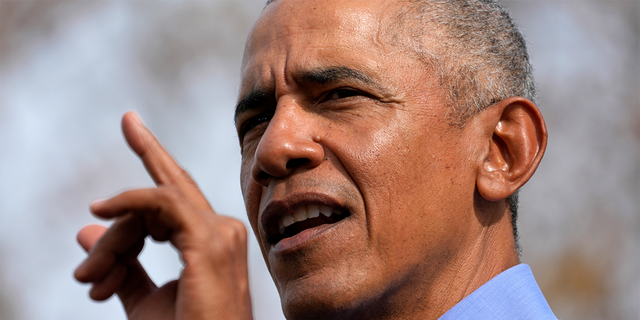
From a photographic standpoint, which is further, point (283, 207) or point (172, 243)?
point (283, 207)

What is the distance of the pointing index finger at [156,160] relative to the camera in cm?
180

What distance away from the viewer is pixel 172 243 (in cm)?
174

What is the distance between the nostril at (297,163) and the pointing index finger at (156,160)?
0.70m

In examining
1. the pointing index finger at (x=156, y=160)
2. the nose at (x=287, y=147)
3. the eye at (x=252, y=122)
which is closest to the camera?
the pointing index finger at (x=156, y=160)

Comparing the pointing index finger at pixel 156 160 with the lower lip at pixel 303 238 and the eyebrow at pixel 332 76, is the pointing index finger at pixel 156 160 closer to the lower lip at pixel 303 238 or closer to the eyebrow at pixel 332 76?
the lower lip at pixel 303 238

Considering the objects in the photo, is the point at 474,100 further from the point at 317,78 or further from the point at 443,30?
the point at 317,78

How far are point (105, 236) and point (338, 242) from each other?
924 mm

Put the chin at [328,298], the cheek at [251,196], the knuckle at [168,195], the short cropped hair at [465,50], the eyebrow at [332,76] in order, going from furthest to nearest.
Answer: the cheek at [251,196] → the short cropped hair at [465,50] → the eyebrow at [332,76] → the chin at [328,298] → the knuckle at [168,195]

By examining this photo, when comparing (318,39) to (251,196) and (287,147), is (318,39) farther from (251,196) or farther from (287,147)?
(251,196)

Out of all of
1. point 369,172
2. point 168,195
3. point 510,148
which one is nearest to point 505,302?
point 510,148

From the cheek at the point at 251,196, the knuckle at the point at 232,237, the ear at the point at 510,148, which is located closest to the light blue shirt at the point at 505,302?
the ear at the point at 510,148

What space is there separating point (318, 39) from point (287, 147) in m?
0.60

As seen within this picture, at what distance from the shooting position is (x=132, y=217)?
1805 mm

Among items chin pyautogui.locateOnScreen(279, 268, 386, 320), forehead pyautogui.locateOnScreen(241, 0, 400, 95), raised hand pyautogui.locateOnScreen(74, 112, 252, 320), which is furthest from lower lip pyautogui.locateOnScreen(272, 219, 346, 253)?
forehead pyautogui.locateOnScreen(241, 0, 400, 95)
